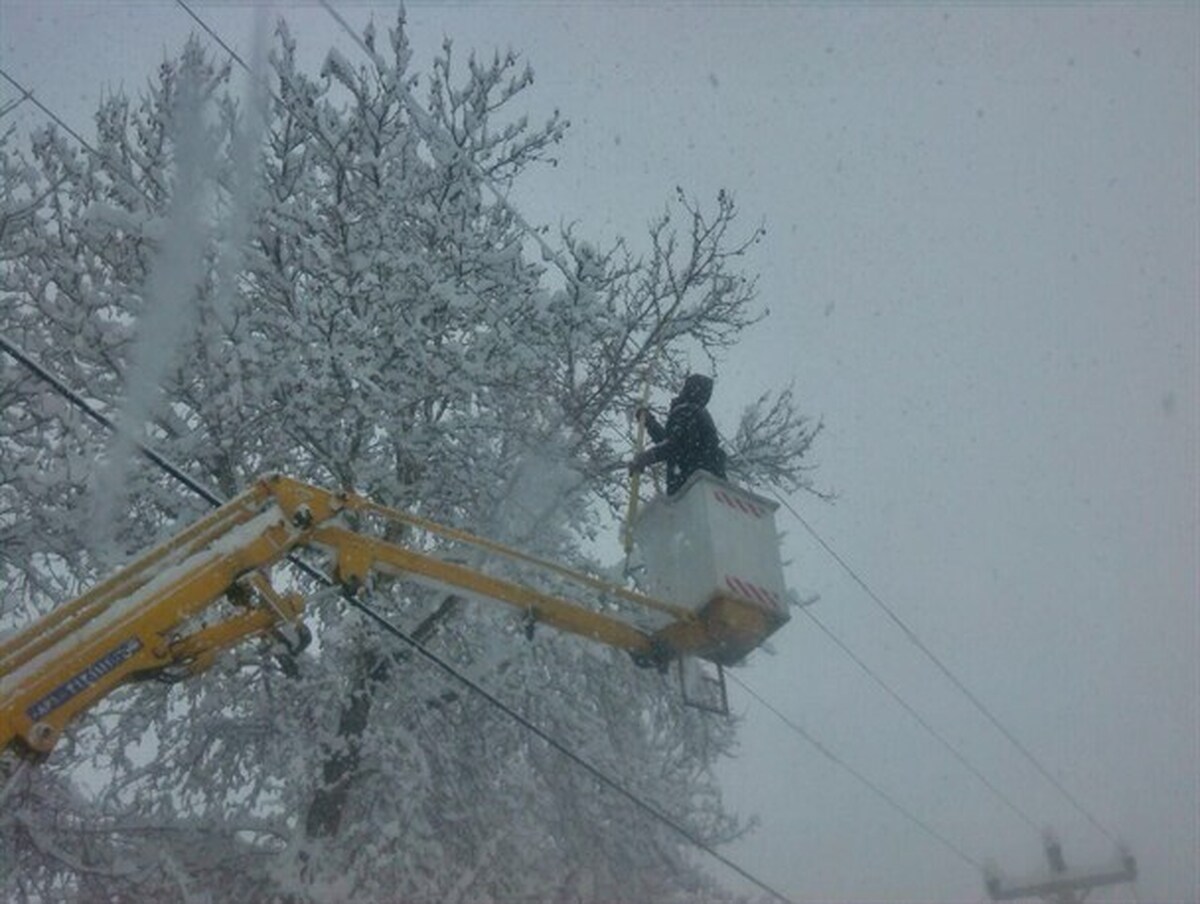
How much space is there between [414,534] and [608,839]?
353cm

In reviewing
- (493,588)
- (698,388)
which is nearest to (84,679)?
(493,588)

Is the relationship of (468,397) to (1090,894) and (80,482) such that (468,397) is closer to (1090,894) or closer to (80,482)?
(80,482)

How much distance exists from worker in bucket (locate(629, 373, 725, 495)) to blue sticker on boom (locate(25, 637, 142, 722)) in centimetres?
358

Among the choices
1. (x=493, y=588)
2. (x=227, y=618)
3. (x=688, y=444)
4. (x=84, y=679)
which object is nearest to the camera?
(x=84, y=679)

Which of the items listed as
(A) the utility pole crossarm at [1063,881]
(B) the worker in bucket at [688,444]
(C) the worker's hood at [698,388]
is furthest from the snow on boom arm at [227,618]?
(A) the utility pole crossarm at [1063,881]

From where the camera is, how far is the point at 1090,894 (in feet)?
91.2

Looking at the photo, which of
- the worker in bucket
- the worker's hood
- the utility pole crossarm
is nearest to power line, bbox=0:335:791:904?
the worker in bucket

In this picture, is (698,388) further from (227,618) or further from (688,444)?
(227,618)

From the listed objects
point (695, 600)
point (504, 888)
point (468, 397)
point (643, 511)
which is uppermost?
point (468, 397)

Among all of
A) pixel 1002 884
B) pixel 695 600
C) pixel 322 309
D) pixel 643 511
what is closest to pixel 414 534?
pixel 322 309

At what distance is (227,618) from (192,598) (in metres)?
0.69

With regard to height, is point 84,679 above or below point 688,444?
below

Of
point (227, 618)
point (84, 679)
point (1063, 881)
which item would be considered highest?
point (1063, 881)

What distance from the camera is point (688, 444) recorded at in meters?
7.30
